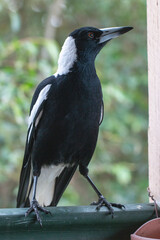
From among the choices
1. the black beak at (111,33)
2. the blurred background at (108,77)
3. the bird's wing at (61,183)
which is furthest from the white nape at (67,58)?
the blurred background at (108,77)

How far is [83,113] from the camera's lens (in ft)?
5.52

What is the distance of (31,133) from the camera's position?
1817 millimetres

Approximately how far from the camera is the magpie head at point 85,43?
1.81 meters

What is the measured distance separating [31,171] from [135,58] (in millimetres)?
2774

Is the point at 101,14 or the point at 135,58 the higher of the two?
the point at 101,14

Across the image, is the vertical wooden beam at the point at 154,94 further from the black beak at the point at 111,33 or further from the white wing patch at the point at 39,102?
the white wing patch at the point at 39,102

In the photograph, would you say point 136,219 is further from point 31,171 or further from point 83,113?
point 31,171

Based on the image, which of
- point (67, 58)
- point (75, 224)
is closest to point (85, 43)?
point (67, 58)

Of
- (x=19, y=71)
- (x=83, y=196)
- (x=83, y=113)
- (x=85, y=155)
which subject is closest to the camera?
(x=83, y=113)

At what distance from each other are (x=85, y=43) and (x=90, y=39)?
33 mm

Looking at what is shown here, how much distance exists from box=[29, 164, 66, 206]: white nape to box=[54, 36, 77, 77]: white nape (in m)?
0.47

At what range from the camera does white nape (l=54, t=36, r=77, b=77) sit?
176 centimetres

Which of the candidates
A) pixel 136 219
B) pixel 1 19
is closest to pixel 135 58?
pixel 1 19

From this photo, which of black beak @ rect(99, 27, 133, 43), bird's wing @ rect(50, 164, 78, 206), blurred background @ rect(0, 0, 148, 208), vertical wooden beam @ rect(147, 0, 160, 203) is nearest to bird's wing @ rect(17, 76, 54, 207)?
bird's wing @ rect(50, 164, 78, 206)
